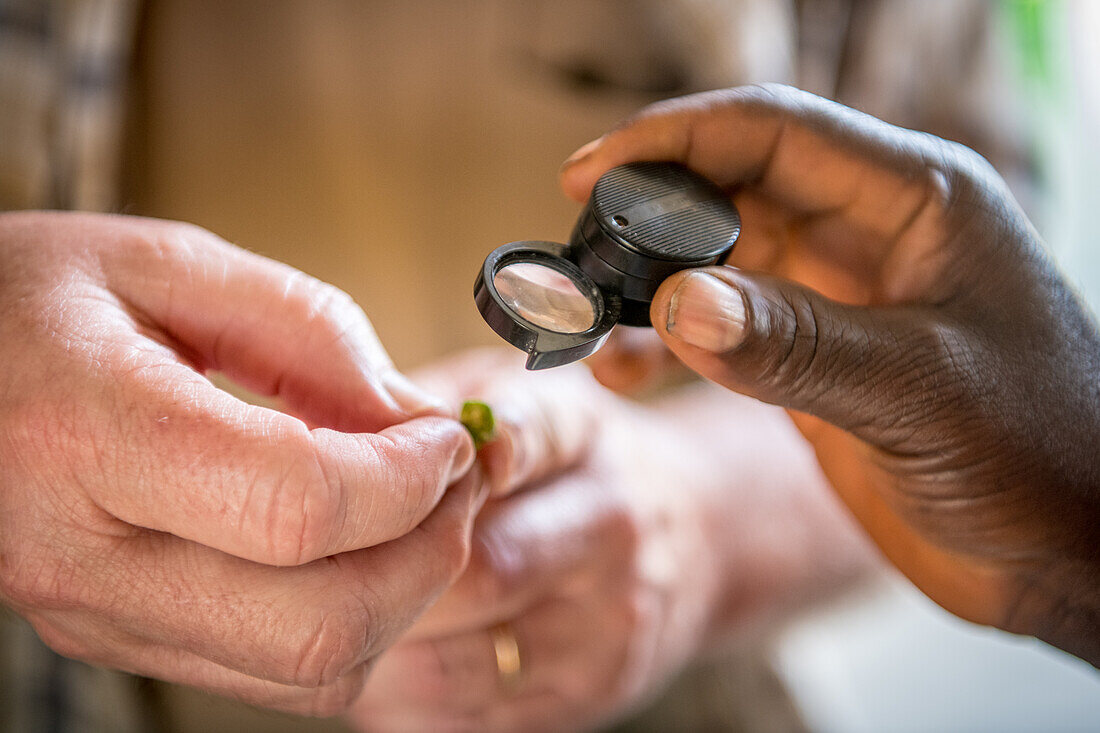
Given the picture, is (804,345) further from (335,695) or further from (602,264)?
(335,695)

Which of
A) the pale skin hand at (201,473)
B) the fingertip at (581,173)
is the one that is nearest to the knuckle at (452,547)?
the pale skin hand at (201,473)

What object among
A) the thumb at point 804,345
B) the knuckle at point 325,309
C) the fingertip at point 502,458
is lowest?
the fingertip at point 502,458

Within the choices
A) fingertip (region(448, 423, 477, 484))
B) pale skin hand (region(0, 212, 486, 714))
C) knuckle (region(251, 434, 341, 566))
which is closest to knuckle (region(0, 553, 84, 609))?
pale skin hand (region(0, 212, 486, 714))

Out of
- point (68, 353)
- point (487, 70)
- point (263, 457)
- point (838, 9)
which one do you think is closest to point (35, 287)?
point (68, 353)

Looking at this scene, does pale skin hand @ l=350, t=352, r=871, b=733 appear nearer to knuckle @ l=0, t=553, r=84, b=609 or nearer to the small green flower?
the small green flower

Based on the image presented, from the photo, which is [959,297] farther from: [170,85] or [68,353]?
[170,85]

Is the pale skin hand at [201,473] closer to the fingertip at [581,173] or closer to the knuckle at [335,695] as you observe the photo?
the knuckle at [335,695]

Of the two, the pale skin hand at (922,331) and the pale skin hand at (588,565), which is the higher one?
the pale skin hand at (922,331)
